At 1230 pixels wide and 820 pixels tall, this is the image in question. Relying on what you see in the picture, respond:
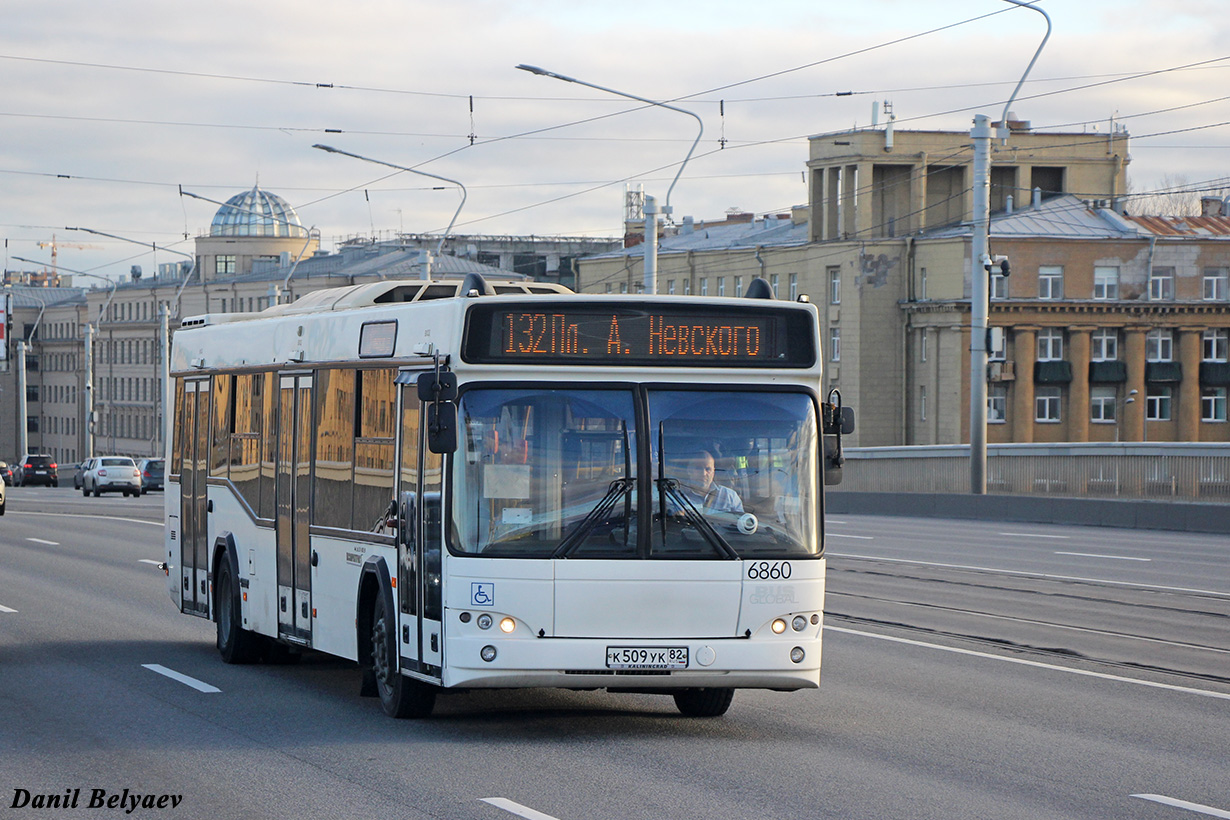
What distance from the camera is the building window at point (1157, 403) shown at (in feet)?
302

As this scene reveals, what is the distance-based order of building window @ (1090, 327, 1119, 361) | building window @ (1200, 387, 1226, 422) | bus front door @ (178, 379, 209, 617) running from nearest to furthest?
1. bus front door @ (178, 379, 209, 617)
2. building window @ (1090, 327, 1119, 361)
3. building window @ (1200, 387, 1226, 422)

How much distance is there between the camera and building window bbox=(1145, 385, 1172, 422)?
92.1m

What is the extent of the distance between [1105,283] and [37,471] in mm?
51280

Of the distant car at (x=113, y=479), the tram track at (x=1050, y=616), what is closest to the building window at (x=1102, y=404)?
the distant car at (x=113, y=479)

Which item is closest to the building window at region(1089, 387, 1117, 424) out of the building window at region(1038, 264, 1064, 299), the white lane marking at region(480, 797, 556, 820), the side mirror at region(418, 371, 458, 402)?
the building window at region(1038, 264, 1064, 299)

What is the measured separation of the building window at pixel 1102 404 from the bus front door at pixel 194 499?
3132 inches

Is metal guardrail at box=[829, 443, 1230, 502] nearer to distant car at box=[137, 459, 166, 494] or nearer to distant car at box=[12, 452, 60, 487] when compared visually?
distant car at box=[137, 459, 166, 494]

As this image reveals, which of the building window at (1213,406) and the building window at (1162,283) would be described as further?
the building window at (1213,406)

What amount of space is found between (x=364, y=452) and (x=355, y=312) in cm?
100

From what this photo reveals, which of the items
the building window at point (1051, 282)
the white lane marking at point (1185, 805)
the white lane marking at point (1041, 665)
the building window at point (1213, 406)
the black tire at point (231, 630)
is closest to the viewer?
the white lane marking at point (1185, 805)

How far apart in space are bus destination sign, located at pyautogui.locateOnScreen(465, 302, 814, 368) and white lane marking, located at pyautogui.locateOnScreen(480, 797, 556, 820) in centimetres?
271

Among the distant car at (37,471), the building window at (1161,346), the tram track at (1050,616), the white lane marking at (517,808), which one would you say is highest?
the building window at (1161,346)

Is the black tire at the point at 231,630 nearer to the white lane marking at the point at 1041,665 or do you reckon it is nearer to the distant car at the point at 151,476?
the white lane marking at the point at 1041,665

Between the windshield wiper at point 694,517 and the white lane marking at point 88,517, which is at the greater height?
the windshield wiper at point 694,517
